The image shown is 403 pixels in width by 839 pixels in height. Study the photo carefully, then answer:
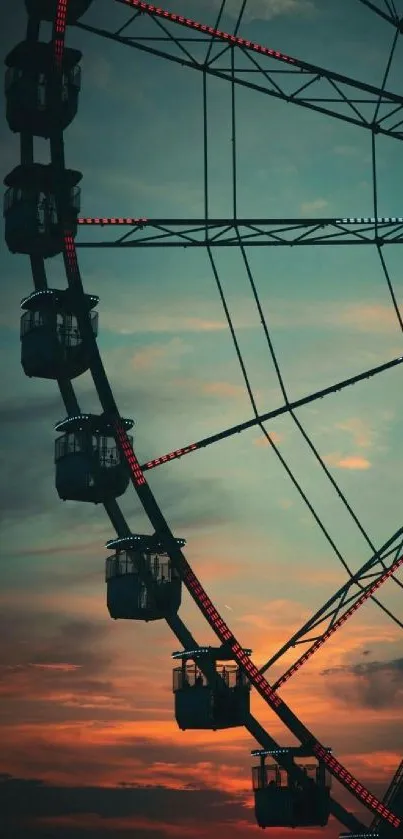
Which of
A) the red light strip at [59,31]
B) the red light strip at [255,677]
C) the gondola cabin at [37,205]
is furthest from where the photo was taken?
the gondola cabin at [37,205]

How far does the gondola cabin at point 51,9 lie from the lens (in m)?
42.6

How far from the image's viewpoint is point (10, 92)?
44250mm

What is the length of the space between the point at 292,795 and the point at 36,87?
18.9m

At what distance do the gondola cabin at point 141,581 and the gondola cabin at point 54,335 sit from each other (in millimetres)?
4755

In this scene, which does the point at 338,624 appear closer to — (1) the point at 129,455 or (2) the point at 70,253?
(1) the point at 129,455

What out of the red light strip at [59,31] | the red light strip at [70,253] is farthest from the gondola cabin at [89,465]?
the red light strip at [59,31]

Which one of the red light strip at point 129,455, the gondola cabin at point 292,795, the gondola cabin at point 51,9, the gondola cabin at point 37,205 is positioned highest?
the gondola cabin at point 51,9

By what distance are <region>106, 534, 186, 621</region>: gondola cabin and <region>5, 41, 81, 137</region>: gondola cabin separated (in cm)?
1099

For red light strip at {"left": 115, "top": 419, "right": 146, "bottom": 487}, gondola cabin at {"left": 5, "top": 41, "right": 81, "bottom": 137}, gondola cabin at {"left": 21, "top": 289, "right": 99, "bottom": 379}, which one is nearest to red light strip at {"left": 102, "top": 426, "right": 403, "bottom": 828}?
red light strip at {"left": 115, "top": 419, "right": 146, "bottom": 487}

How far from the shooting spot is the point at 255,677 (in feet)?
126

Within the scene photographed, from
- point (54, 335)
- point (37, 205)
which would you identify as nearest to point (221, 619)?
point (54, 335)

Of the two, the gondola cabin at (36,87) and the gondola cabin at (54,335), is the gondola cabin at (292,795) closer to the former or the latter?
the gondola cabin at (54,335)

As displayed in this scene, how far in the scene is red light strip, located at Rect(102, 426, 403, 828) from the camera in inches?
1481

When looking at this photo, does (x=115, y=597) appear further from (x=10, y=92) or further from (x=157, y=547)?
(x=10, y=92)
